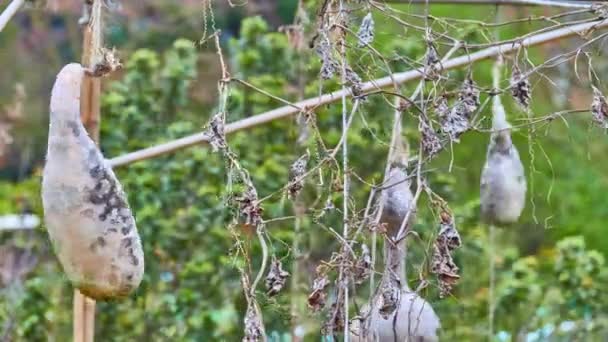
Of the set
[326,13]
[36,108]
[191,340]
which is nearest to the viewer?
[326,13]

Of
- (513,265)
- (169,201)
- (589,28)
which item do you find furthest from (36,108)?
(589,28)

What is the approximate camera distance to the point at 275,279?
4.48 ft

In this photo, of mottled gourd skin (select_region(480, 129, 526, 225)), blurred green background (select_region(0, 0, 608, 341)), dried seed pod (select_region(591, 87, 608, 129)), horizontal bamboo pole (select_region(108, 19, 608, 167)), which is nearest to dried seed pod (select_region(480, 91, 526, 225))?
mottled gourd skin (select_region(480, 129, 526, 225))

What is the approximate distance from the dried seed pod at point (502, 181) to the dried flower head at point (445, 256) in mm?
611

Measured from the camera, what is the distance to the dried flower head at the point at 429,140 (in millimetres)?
1382

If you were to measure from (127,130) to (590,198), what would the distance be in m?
2.19

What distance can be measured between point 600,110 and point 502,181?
1.77ft

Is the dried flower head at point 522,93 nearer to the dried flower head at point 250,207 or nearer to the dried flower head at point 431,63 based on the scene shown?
the dried flower head at point 431,63

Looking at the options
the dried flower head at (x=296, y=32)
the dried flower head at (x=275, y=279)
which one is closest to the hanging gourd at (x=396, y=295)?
the dried flower head at (x=275, y=279)

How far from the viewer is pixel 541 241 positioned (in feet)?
19.5

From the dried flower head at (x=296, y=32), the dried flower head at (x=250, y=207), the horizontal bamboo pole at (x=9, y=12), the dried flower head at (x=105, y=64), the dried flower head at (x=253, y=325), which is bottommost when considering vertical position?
the dried flower head at (x=253, y=325)

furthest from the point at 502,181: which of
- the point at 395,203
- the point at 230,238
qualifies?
the point at 230,238

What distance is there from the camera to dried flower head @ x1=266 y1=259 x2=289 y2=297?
1362mm

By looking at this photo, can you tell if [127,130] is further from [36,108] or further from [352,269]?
[36,108]
